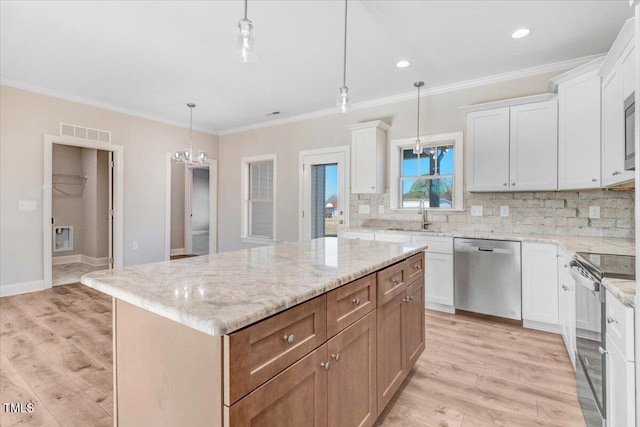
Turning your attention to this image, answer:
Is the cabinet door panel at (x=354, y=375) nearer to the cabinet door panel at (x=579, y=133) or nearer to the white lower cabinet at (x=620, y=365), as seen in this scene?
the white lower cabinet at (x=620, y=365)

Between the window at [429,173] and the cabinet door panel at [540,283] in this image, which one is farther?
the window at [429,173]

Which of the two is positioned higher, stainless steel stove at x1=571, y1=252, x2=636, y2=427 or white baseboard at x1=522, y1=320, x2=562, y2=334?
stainless steel stove at x1=571, y1=252, x2=636, y2=427

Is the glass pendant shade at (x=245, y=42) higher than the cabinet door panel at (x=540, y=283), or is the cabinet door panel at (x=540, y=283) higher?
the glass pendant shade at (x=245, y=42)

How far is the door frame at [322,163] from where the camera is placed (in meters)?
A: 4.88

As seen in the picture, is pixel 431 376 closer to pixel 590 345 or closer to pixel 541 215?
pixel 590 345

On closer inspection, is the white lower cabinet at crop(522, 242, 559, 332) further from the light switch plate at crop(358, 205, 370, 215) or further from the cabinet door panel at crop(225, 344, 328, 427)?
the cabinet door panel at crop(225, 344, 328, 427)

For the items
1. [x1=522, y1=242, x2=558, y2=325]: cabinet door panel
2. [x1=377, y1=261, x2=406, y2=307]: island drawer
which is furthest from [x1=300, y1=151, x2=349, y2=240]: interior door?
[x1=377, y1=261, x2=406, y2=307]: island drawer

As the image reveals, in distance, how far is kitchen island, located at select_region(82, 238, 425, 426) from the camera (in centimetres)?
86

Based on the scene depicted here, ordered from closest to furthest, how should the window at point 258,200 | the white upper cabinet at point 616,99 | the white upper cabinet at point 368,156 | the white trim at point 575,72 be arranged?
1. the white upper cabinet at point 616,99
2. the white trim at point 575,72
3. the white upper cabinet at point 368,156
4. the window at point 258,200

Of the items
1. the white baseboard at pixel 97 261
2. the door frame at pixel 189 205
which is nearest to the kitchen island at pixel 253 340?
the door frame at pixel 189 205

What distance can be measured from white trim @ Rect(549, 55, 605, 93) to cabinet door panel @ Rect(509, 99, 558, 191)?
152mm

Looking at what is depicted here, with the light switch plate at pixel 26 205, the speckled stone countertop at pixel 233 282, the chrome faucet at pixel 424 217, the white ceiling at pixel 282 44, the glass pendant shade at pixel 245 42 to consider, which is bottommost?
the speckled stone countertop at pixel 233 282

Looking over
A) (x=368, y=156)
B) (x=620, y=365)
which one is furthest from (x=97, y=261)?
(x=620, y=365)

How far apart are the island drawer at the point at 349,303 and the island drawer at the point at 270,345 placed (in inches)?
2.1
